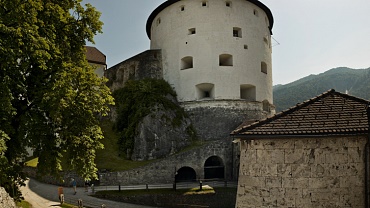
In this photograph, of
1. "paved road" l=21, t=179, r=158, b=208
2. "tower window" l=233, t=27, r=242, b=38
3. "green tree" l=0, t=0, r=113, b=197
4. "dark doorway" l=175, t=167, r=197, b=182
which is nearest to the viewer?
"green tree" l=0, t=0, r=113, b=197

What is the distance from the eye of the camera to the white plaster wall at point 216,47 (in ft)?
94.9

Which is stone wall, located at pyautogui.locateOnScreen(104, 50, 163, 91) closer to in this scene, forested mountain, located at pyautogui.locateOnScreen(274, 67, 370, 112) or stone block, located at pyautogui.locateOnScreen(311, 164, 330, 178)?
stone block, located at pyautogui.locateOnScreen(311, 164, 330, 178)

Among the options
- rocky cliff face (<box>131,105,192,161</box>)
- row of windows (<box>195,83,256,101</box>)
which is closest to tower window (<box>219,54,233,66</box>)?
row of windows (<box>195,83,256,101</box>)

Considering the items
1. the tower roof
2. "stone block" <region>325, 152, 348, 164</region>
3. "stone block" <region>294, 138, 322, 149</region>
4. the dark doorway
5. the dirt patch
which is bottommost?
the dirt patch

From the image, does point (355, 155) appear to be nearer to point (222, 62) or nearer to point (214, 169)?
point (214, 169)

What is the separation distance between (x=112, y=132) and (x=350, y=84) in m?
73.8

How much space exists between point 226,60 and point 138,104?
31.7 feet

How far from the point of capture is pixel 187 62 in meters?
31.1

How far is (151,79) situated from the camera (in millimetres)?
30844

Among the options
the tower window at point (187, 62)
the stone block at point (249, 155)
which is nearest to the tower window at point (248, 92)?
the tower window at point (187, 62)

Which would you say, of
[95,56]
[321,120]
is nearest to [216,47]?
[95,56]

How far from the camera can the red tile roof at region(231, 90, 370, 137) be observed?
7227 mm

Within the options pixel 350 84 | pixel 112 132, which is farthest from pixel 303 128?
pixel 350 84

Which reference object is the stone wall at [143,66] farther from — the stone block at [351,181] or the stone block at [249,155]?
the stone block at [351,181]
